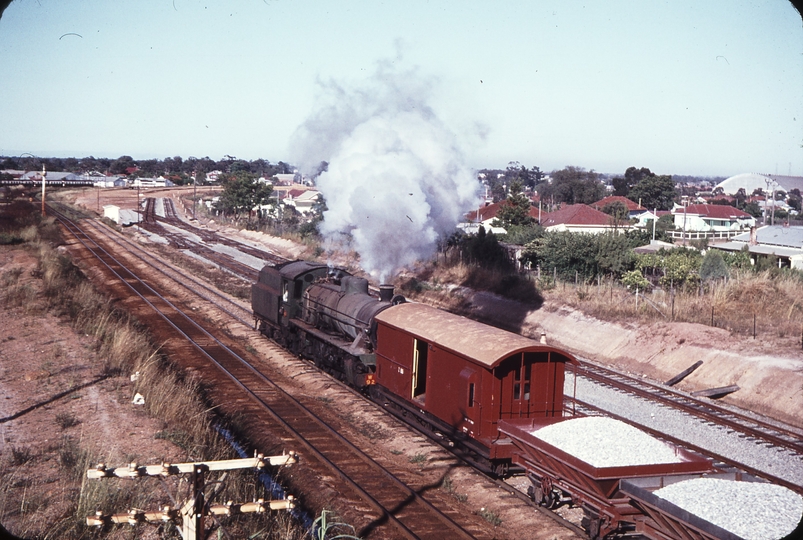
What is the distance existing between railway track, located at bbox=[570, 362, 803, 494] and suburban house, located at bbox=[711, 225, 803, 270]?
80.6 feet

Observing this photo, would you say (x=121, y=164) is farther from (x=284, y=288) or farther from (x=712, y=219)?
(x=284, y=288)

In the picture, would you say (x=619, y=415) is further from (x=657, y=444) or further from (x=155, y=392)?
(x=155, y=392)

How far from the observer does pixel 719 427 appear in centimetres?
1631

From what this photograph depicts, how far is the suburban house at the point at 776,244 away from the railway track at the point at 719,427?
24553mm

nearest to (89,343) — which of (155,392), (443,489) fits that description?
(155,392)

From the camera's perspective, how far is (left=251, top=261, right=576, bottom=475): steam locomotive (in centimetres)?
1256

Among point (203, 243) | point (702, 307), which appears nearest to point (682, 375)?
point (702, 307)

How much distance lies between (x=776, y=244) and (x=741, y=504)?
140 ft

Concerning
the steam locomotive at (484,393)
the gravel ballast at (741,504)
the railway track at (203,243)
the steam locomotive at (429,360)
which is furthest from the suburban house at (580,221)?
the gravel ballast at (741,504)

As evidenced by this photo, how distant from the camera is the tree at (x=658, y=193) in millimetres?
104438

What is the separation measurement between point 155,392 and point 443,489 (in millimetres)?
7594

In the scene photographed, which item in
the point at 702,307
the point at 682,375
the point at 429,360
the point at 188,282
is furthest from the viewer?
the point at 188,282

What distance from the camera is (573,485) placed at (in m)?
10.5

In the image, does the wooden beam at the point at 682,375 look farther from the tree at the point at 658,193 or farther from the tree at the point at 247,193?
the tree at the point at 658,193
